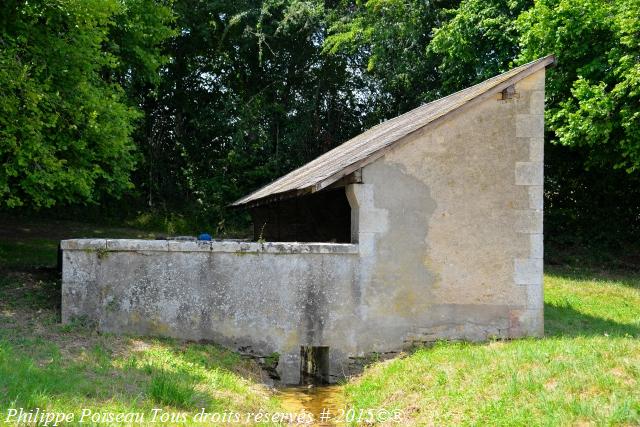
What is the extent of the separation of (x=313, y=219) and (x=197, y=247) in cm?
472

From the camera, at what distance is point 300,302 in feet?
27.7

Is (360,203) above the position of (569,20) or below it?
below

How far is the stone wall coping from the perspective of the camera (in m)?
8.27

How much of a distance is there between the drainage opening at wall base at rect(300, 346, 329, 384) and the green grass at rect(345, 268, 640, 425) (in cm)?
70

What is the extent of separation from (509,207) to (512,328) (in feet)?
5.61

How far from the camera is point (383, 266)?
8523mm

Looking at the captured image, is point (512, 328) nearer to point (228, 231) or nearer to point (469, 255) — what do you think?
point (469, 255)

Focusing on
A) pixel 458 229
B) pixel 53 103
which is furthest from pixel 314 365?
pixel 53 103

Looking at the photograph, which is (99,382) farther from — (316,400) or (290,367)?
(290,367)

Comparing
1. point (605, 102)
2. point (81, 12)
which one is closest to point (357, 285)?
point (81, 12)

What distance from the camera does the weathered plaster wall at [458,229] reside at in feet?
28.0

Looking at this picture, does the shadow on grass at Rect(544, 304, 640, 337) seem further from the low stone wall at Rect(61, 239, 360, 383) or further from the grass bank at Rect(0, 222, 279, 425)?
the grass bank at Rect(0, 222, 279, 425)

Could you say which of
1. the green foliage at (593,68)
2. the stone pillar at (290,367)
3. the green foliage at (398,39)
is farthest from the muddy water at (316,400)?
the green foliage at (398,39)

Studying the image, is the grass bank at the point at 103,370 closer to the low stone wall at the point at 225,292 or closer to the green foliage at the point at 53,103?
the low stone wall at the point at 225,292
